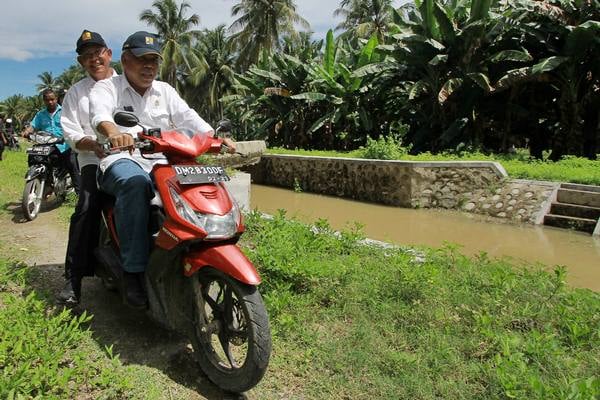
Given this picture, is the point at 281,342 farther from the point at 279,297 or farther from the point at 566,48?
the point at 566,48

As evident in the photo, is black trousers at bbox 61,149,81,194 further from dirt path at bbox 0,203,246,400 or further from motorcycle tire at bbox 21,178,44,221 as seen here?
dirt path at bbox 0,203,246,400

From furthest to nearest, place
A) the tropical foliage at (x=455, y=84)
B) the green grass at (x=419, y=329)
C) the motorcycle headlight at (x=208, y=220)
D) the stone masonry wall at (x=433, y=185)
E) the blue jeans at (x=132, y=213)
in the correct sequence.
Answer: the tropical foliage at (x=455, y=84)
the stone masonry wall at (x=433, y=185)
the blue jeans at (x=132, y=213)
the green grass at (x=419, y=329)
the motorcycle headlight at (x=208, y=220)

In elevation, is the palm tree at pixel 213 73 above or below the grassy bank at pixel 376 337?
above

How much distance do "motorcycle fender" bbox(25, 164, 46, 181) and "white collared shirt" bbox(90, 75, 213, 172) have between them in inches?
140

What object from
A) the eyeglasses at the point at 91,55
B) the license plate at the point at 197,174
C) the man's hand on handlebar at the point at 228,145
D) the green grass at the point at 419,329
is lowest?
the green grass at the point at 419,329

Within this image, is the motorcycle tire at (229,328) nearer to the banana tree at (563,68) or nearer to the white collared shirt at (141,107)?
the white collared shirt at (141,107)

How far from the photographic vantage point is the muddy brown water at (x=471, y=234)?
6.03 meters

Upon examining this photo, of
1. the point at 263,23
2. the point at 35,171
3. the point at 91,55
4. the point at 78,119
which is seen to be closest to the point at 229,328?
the point at 78,119

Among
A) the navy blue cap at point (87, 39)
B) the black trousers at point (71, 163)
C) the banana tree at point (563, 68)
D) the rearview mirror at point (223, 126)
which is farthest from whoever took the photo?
the banana tree at point (563, 68)

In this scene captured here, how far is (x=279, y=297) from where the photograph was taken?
10.7 ft

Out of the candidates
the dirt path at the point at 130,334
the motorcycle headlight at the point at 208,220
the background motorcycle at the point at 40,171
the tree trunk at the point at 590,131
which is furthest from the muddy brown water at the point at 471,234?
the tree trunk at the point at 590,131

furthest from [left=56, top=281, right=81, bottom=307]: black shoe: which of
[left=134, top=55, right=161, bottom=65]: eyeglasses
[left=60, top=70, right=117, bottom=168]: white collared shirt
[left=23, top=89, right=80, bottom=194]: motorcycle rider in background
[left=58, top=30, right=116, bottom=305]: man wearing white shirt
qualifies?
[left=23, top=89, right=80, bottom=194]: motorcycle rider in background

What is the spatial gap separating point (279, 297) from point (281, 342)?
1.49 feet

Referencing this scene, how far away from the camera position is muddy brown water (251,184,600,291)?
237 inches
